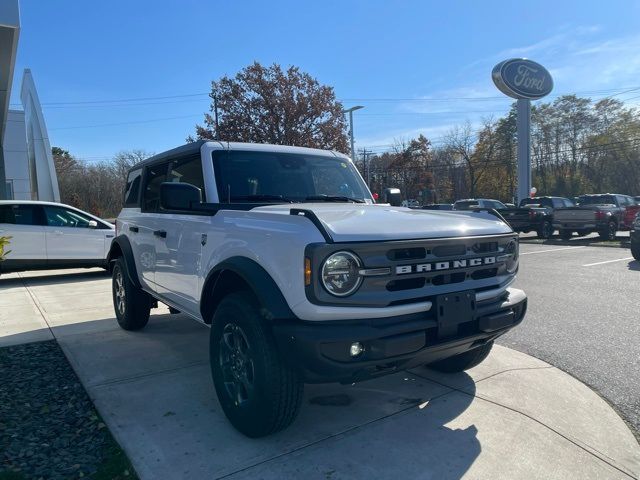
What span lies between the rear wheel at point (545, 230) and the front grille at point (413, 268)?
18098 mm

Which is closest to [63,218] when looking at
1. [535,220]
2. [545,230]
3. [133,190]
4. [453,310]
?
[133,190]

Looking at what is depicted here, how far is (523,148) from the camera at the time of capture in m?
27.5

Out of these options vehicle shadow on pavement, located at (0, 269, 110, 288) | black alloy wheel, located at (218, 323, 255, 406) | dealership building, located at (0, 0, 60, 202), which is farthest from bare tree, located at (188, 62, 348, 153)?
black alloy wheel, located at (218, 323, 255, 406)

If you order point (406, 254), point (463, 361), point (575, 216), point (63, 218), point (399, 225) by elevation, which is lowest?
point (463, 361)

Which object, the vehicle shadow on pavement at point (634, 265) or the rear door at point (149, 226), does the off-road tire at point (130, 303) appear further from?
the vehicle shadow on pavement at point (634, 265)

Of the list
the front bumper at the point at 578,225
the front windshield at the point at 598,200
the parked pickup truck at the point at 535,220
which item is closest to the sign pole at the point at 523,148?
the front windshield at the point at 598,200

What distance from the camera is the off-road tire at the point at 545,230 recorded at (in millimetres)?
19625

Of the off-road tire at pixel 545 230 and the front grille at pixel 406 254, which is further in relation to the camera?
the off-road tire at pixel 545 230

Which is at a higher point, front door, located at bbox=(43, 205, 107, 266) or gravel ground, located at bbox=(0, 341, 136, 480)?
front door, located at bbox=(43, 205, 107, 266)

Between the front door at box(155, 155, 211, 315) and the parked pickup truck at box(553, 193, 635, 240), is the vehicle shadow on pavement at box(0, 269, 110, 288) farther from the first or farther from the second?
the parked pickup truck at box(553, 193, 635, 240)

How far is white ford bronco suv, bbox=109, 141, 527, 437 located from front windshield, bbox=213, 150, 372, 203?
0.05 feet

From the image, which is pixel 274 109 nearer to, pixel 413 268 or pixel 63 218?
pixel 63 218

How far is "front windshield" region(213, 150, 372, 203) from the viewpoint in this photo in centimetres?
400

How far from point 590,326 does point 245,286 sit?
15.2 ft
